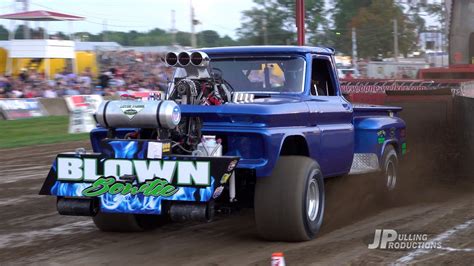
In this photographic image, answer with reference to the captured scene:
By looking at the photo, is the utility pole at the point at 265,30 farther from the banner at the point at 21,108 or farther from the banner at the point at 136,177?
the banner at the point at 136,177

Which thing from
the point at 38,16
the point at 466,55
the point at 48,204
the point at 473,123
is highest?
the point at 38,16

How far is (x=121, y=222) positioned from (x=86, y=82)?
20.8m

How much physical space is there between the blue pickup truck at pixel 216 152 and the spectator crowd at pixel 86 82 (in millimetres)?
13388

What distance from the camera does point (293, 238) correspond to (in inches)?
246

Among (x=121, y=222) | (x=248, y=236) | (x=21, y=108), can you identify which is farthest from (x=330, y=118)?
(x=21, y=108)

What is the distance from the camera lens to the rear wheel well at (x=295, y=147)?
6.65 metres

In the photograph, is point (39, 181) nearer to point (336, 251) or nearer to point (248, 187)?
point (248, 187)

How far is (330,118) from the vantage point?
728cm

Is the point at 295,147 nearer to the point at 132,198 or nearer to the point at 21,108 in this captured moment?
the point at 132,198

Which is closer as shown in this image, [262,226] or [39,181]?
[262,226]

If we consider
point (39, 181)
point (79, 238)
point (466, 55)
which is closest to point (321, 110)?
point (79, 238)

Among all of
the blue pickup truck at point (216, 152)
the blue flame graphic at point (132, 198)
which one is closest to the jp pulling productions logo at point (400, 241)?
the blue pickup truck at point (216, 152)

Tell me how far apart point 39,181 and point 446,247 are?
6.91 m

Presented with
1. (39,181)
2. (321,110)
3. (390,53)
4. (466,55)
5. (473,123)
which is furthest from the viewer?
(390,53)
